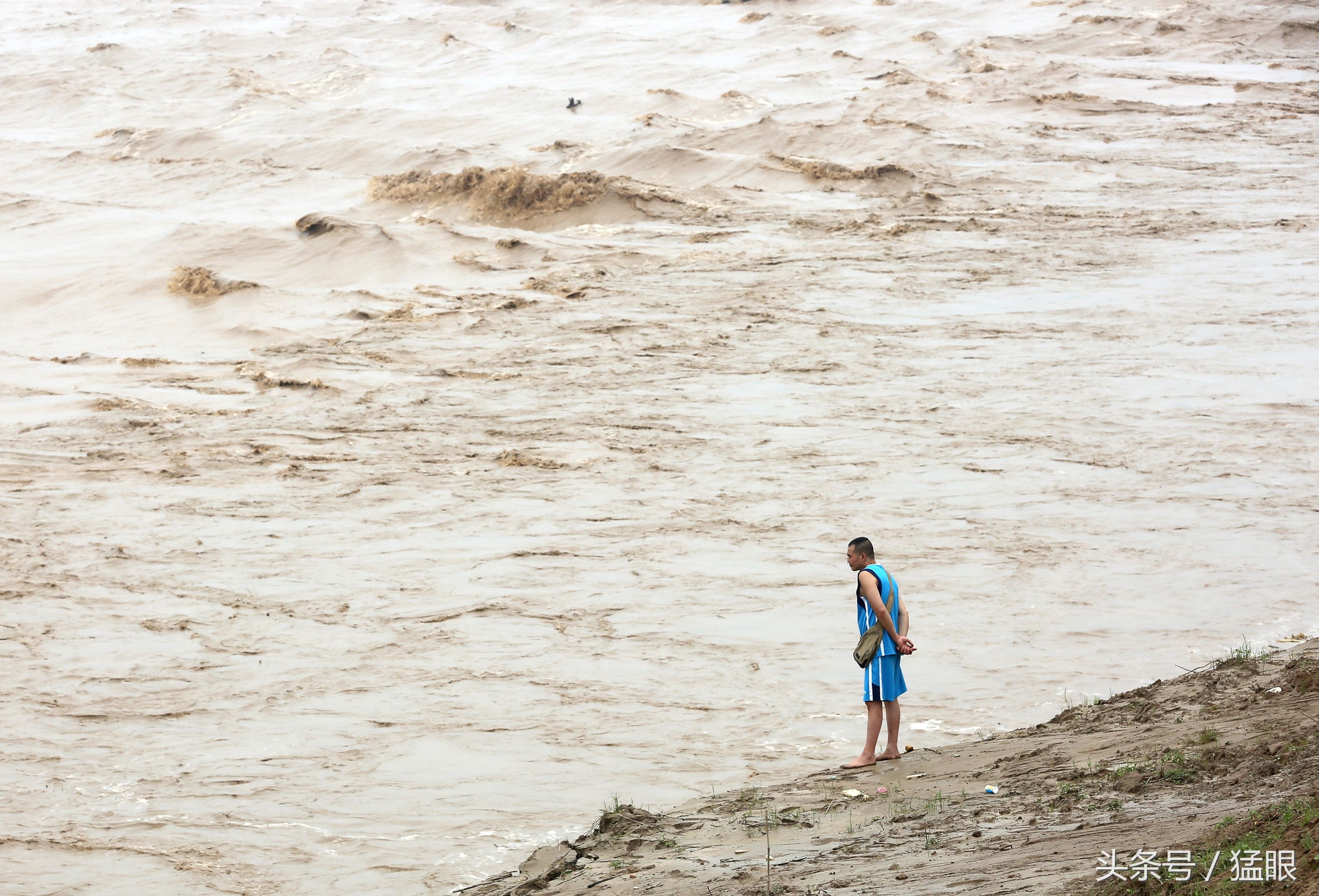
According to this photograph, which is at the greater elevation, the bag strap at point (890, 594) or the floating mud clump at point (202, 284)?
the bag strap at point (890, 594)

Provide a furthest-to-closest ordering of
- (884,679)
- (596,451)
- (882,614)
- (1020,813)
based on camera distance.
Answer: (596,451)
(884,679)
(882,614)
(1020,813)

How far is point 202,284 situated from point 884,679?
11786 mm

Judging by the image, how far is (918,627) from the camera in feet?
24.4

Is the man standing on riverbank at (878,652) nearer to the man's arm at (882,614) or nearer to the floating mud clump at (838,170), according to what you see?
the man's arm at (882,614)

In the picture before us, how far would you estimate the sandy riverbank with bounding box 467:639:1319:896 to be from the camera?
3.67m

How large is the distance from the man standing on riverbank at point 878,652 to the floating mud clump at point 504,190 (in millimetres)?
13524

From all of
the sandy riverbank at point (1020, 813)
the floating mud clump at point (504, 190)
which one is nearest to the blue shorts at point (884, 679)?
Result: the sandy riverbank at point (1020, 813)

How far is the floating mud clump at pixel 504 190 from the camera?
60.6 ft

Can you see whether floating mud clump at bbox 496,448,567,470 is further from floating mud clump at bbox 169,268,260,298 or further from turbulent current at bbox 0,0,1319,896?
floating mud clump at bbox 169,268,260,298

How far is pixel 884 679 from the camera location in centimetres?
562

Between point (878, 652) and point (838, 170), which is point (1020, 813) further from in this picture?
point (838, 170)

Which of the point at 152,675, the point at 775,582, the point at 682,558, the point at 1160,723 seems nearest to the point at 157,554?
the point at 152,675

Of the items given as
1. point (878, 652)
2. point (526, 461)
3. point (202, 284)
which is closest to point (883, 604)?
point (878, 652)

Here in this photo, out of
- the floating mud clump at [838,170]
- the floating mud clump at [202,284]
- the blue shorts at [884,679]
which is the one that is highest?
the floating mud clump at [838,170]
